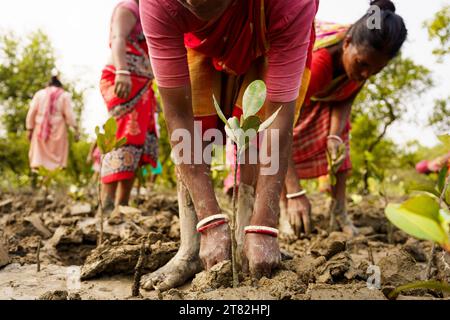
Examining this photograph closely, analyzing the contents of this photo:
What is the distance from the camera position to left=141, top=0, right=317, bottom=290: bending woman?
1400 mm

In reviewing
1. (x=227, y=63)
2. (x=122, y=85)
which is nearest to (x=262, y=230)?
(x=227, y=63)

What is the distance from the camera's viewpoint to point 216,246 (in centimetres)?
136

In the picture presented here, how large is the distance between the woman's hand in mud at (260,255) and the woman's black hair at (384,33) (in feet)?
5.42

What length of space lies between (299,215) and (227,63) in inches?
52.5

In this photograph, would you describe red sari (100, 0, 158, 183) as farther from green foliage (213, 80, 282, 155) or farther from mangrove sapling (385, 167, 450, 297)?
mangrove sapling (385, 167, 450, 297)

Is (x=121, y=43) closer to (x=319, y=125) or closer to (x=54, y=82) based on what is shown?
(x=319, y=125)

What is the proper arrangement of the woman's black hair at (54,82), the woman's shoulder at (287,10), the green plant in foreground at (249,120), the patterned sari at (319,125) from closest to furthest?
the green plant in foreground at (249,120), the woman's shoulder at (287,10), the patterned sari at (319,125), the woman's black hair at (54,82)

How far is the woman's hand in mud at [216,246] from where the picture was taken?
1.36m

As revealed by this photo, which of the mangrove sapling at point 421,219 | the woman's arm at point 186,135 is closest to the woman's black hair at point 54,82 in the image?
the woman's arm at point 186,135

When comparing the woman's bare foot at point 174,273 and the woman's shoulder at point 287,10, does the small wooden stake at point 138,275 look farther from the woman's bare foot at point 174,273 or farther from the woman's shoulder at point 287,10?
the woman's shoulder at point 287,10

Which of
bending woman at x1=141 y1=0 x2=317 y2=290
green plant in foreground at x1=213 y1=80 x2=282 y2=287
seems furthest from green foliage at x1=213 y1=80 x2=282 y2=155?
bending woman at x1=141 y1=0 x2=317 y2=290

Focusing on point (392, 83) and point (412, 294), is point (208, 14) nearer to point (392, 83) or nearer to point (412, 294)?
A: point (412, 294)

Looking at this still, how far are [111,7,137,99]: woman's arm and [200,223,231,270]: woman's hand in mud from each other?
1847mm

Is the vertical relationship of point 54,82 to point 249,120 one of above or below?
above
